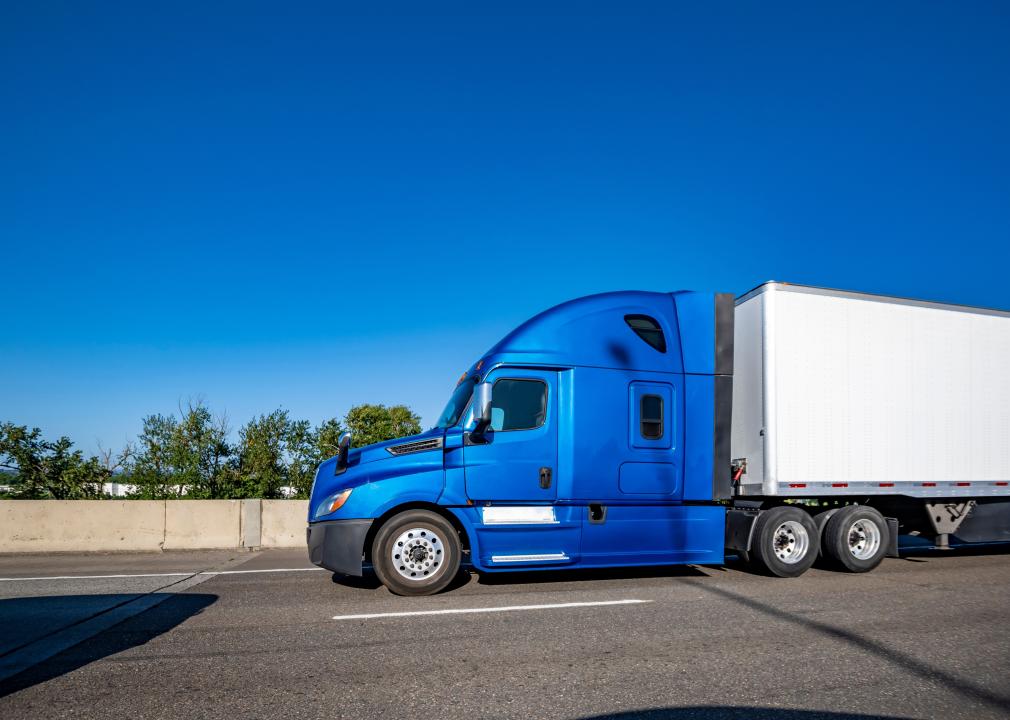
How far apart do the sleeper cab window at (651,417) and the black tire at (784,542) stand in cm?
177

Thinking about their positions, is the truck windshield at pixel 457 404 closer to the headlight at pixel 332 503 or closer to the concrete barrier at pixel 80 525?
the headlight at pixel 332 503

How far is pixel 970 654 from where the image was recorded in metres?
4.85

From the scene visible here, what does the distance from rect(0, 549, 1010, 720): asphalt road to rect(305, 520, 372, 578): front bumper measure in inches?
13.7

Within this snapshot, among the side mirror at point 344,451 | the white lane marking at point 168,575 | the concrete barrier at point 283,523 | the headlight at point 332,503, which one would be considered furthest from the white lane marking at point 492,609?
the concrete barrier at point 283,523

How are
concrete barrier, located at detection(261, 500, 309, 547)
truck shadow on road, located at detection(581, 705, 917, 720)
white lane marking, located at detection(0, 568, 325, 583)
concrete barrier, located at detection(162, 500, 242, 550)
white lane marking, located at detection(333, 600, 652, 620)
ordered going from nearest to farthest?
truck shadow on road, located at detection(581, 705, 917, 720), white lane marking, located at detection(333, 600, 652, 620), white lane marking, located at detection(0, 568, 325, 583), concrete barrier, located at detection(162, 500, 242, 550), concrete barrier, located at detection(261, 500, 309, 547)

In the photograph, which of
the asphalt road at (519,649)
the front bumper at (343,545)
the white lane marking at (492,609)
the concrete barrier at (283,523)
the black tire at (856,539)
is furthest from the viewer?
the concrete barrier at (283,523)

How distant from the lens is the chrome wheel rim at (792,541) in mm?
8617

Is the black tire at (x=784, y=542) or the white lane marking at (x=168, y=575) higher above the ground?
the black tire at (x=784, y=542)

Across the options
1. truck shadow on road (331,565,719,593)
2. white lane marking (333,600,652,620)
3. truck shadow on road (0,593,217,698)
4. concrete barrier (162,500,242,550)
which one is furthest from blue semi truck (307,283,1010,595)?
concrete barrier (162,500,242,550)

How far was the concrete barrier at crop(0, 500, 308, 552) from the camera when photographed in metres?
12.1

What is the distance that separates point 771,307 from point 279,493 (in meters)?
10.5

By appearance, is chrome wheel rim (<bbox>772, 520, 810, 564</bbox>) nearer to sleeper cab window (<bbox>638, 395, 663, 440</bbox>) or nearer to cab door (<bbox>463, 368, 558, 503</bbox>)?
sleeper cab window (<bbox>638, 395, 663, 440</bbox>)

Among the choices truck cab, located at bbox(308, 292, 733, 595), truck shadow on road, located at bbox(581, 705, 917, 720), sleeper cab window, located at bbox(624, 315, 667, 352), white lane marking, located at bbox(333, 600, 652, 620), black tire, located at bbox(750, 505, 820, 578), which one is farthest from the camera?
black tire, located at bbox(750, 505, 820, 578)

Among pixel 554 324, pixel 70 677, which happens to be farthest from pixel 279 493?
pixel 70 677
